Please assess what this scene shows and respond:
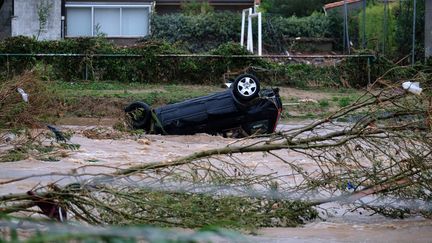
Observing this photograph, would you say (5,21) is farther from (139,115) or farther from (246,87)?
(246,87)

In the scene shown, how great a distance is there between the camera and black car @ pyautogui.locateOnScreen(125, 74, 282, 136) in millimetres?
14281

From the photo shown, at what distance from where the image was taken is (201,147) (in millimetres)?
13211

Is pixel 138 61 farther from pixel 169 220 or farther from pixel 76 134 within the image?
pixel 169 220

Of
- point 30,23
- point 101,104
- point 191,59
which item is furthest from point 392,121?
point 30,23

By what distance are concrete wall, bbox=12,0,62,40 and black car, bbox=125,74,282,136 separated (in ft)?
70.5

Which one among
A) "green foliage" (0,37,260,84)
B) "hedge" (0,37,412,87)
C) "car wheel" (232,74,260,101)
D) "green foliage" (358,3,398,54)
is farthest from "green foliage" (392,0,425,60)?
"car wheel" (232,74,260,101)

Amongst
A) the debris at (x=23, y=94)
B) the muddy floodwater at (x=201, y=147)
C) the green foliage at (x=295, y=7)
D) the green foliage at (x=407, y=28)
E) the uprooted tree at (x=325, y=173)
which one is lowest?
the muddy floodwater at (x=201, y=147)

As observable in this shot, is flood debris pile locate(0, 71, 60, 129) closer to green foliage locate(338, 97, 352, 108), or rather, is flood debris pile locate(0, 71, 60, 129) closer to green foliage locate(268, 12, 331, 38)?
green foliage locate(338, 97, 352, 108)

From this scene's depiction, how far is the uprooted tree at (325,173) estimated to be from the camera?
6453mm

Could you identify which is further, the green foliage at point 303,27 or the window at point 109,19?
the window at point 109,19

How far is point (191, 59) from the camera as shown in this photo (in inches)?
922

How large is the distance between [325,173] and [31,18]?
30.1 m

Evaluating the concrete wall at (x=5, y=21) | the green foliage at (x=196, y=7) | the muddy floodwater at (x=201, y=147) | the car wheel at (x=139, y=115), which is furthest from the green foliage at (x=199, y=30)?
the muddy floodwater at (x=201, y=147)

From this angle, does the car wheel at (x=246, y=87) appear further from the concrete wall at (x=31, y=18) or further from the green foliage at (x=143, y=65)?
the concrete wall at (x=31, y=18)
